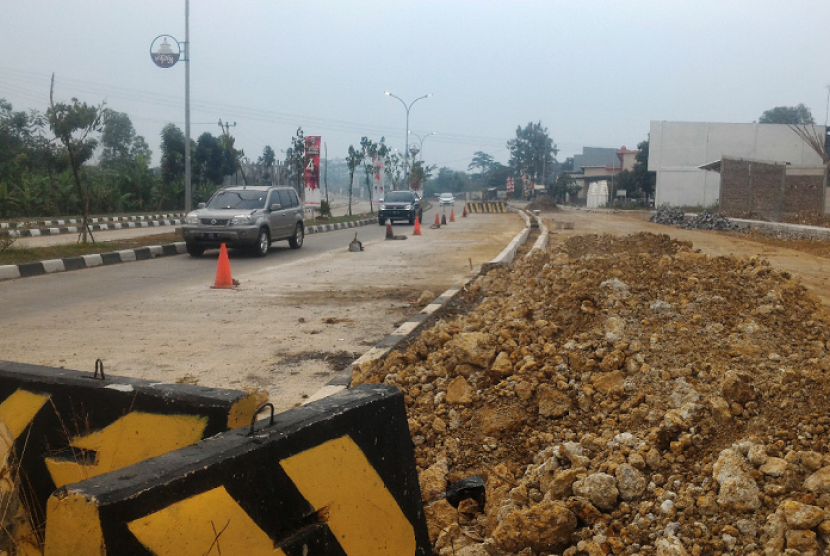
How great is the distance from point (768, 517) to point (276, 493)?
A: 164 cm

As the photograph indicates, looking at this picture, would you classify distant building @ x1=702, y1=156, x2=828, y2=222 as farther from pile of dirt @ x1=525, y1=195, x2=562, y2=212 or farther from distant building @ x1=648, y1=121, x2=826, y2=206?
pile of dirt @ x1=525, y1=195, x2=562, y2=212

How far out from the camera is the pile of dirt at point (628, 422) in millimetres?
2715

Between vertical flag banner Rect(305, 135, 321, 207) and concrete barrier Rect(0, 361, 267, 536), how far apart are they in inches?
1392

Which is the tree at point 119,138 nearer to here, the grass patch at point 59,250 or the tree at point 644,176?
the tree at point 644,176

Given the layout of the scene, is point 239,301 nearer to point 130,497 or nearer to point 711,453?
point 711,453

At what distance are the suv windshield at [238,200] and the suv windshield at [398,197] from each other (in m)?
16.4

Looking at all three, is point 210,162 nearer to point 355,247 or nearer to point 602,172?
point 355,247

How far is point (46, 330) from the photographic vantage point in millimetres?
7289

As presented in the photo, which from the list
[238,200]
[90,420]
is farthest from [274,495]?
[238,200]

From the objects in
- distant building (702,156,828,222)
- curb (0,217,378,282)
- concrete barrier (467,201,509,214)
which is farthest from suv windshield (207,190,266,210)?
concrete barrier (467,201,509,214)

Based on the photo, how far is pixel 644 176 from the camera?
62.4 meters

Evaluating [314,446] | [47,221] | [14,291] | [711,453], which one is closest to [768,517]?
[711,453]

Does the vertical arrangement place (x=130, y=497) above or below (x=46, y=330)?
above

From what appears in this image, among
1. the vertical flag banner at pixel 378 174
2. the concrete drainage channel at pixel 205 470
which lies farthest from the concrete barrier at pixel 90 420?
the vertical flag banner at pixel 378 174
